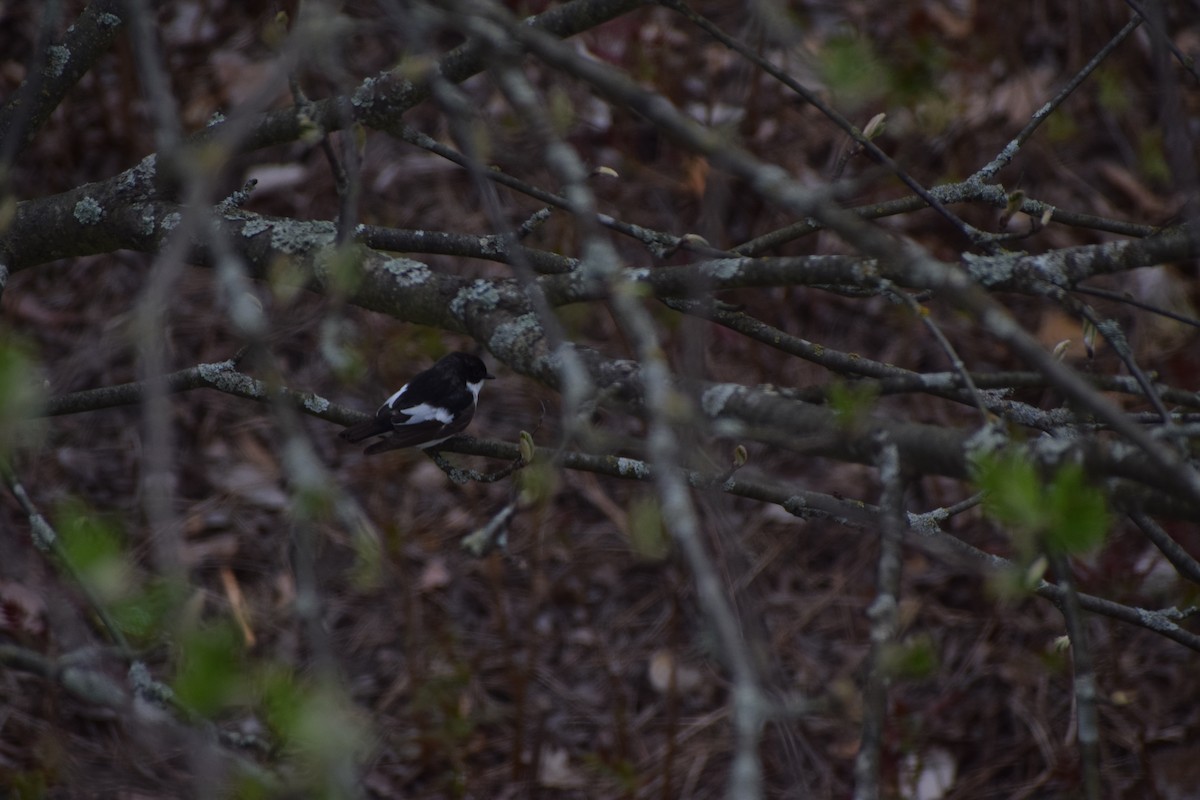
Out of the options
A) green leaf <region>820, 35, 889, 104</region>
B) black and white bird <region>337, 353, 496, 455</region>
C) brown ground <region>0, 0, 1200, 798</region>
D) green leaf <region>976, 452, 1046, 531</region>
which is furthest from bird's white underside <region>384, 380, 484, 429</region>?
green leaf <region>976, 452, 1046, 531</region>

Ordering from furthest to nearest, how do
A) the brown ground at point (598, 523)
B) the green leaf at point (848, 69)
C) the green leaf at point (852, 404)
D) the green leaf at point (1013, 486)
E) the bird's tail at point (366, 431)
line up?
the brown ground at point (598, 523) < the bird's tail at point (366, 431) < the green leaf at point (848, 69) < the green leaf at point (852, 404) < the green leaf at point (1013, 486)

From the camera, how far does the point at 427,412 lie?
344cm

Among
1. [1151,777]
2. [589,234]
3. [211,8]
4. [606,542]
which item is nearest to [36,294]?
[211,8]

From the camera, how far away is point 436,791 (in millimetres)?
4016

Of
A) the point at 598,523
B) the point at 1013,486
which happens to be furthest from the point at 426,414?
the point at 1013,486

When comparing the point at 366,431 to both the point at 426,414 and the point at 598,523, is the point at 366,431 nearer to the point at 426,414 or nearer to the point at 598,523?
the point at 426,414

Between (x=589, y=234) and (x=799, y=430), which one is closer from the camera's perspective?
(x=589, y=234)

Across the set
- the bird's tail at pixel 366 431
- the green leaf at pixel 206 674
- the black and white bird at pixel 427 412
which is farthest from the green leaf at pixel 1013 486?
the bird's tail at pixel 366 431

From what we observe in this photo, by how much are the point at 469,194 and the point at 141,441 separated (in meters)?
2.12

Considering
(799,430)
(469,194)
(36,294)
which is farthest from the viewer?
(469,194)

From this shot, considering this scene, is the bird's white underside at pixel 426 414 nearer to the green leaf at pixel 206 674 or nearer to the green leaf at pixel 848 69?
the green leaf at pixel 848 69

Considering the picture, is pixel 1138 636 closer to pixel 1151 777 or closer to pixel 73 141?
pixel 1151 777

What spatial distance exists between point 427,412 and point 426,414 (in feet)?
0.03

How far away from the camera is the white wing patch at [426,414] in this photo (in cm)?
340
